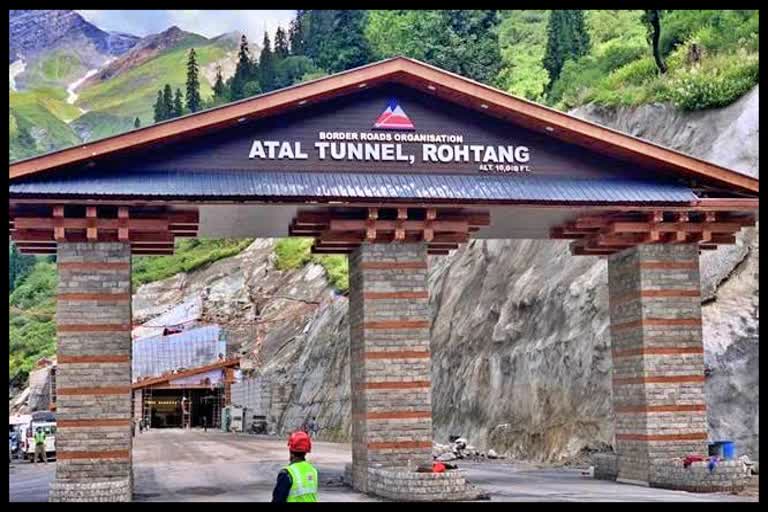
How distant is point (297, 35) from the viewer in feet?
355

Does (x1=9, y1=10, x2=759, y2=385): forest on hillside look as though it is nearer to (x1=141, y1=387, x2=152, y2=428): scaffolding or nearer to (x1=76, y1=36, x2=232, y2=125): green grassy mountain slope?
(x1=141, y1=387, x2=152, y2=428): scaffolding

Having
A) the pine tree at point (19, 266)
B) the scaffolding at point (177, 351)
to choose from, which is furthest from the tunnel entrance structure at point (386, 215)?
the pine tree at point (19, 266)

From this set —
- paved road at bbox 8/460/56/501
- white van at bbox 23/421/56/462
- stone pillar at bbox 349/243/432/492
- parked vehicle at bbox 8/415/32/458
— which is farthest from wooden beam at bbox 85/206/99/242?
parked vehicle at bbox 8/415/32/458

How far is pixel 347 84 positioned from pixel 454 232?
12.1ft

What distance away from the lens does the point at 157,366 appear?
7831 centimetres

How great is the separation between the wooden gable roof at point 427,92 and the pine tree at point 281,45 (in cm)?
8525

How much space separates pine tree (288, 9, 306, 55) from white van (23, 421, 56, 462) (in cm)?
6335

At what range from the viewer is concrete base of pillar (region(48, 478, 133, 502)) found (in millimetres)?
19266

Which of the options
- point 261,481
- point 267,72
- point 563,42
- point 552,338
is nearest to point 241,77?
point 267,72

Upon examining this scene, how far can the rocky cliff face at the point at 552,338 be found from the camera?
98.9ft

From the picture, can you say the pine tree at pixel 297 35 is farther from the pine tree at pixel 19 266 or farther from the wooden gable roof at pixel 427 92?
the wooden gable roof at pixel 427 92

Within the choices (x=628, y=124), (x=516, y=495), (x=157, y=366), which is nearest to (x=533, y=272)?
(x=628, y=124)

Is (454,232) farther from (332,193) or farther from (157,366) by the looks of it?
(157,366)

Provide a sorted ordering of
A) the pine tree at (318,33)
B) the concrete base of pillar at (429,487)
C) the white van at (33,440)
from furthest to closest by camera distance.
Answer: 1. the pine tree at (318,33)
2. the white van at (33,440)
3. the concrete base of pillar at (429,487)
